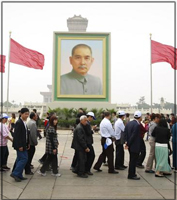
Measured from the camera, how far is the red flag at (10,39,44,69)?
13422 mm

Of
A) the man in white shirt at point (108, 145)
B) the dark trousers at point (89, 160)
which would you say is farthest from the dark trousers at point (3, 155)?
the man in white shirt at point (108, 145)

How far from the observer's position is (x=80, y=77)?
26.4 m

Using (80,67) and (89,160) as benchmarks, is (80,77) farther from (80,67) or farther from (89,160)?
(89,160)

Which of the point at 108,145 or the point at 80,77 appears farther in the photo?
the point at 80,77

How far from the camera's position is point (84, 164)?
6707mm

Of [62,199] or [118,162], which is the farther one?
[118,162]

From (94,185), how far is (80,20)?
5514cm

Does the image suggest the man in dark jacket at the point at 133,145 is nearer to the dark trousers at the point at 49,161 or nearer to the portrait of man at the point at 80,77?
the dark trousers at the point at 49,161

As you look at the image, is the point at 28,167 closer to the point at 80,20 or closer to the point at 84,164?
the point at 84,164

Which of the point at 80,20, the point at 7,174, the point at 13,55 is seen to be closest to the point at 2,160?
the point at 7,174

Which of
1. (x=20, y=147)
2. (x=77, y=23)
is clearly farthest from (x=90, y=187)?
(x=77, y=23)

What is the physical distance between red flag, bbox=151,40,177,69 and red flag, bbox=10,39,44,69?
5643 mm

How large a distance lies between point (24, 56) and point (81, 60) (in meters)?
13.1

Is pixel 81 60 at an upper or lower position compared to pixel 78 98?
upper
